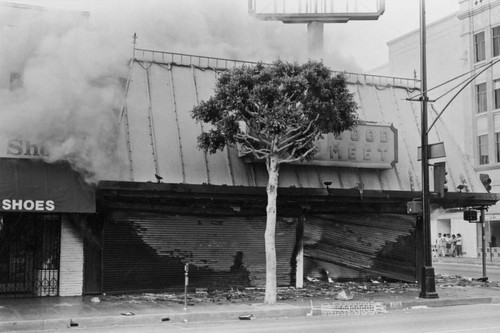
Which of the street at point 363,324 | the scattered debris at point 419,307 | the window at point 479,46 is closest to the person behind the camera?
the street at point 363,324

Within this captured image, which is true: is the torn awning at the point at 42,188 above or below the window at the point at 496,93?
below

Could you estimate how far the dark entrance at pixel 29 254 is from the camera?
1666cm

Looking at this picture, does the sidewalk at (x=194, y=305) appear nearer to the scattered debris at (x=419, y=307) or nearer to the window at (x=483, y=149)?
the scattered debris at (x=419, y=307)

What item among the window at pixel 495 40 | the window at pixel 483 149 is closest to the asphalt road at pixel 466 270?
the window at pixel 483 149

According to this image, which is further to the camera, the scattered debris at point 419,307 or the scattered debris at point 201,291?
the scattered debris at point 201,291

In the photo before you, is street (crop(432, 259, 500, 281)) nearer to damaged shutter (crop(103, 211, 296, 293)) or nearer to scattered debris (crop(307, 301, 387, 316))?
damaged shutter (crop(103, 211, 296, 293))

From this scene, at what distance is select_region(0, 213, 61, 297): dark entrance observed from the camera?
16.7 metres

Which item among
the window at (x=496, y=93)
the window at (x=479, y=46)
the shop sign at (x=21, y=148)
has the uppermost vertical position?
the window at (x=479, y=46)

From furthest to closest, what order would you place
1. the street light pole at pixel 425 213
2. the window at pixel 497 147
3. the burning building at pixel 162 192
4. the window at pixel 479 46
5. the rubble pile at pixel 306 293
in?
the window at pixel 479 46 → the window at pixel 497 147 → the street light pole at pixel 425 213 → the rubble pile at pixel 306 293 → the burning building at pixel 162 192

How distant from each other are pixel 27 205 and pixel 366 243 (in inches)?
418

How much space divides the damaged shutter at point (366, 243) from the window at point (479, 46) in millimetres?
25273

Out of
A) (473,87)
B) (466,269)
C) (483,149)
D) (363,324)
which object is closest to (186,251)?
(363,324)

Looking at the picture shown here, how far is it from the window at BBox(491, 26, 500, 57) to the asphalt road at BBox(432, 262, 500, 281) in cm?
1413

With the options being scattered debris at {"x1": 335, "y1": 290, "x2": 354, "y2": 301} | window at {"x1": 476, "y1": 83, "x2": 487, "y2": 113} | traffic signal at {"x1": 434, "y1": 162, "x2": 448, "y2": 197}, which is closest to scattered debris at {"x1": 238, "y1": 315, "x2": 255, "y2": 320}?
scattered debris at {"x1": 335, "y1": 290, "x2": 354, "y2": 301}
